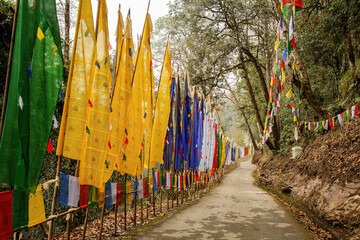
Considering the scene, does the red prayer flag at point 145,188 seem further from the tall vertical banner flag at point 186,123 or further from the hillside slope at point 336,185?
the hillside slope at point 336,185

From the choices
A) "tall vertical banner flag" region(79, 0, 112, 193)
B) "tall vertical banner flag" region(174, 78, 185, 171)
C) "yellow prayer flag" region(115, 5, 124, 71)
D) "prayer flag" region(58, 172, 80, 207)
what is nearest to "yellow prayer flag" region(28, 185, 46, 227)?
"prayer flag" region(58, 172, 80, 207)

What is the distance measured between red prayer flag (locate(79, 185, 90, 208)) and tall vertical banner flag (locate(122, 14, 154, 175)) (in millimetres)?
1480

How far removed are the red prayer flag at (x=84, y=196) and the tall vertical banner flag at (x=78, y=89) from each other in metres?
0.54

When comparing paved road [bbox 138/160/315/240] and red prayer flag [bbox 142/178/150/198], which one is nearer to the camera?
paved road [bbox 138/160/315/240]

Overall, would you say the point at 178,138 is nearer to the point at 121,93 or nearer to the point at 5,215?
the point at 121,93

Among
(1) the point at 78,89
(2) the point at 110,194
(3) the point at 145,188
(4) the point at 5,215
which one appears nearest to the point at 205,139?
(3) the point at 145,188

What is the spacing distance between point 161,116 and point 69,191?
4060 millimetres

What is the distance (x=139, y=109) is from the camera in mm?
6859

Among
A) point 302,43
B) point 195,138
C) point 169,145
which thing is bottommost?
point 169,145

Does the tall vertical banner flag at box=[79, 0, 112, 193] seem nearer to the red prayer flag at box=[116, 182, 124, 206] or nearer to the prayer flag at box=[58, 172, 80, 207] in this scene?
the prayer flag at box=[58, 172, 80, 207]

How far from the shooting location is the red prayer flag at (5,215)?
3.12 meters

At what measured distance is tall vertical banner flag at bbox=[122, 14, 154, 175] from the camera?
654 centimetres

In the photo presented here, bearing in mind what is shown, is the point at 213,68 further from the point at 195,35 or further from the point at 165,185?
the point at 165,185

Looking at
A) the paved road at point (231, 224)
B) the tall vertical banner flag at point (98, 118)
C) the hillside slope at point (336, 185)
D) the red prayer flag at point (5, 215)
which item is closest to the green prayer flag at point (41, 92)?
the red prayer flag at point (5, 215)
